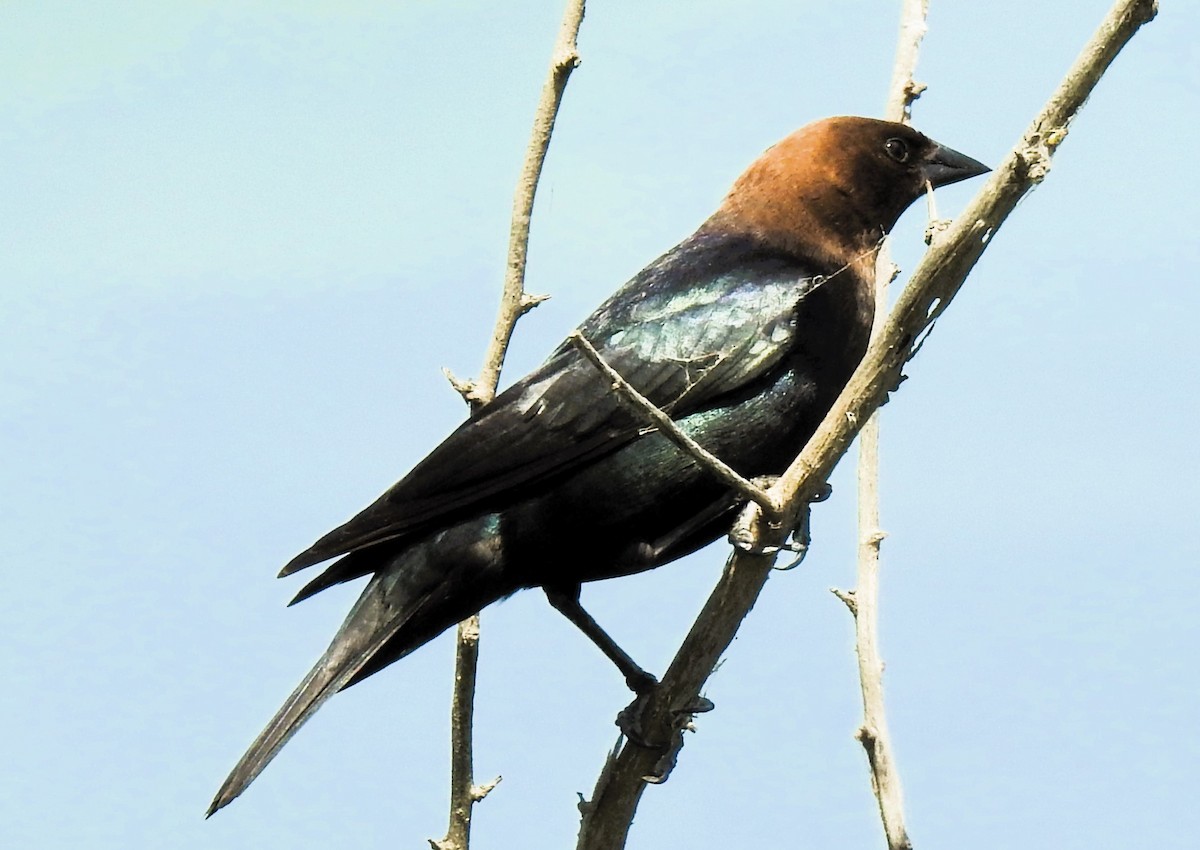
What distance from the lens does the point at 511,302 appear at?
3941mm

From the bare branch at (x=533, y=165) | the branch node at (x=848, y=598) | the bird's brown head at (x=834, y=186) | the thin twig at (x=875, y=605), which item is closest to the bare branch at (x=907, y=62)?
the thin twig at (x=875, y=605)

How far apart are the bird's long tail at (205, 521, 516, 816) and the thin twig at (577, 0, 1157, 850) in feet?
2.31

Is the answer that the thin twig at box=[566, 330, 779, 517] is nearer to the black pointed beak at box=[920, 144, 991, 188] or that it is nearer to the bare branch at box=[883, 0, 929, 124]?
the bare branch at box=[883, 0, 929, 124]

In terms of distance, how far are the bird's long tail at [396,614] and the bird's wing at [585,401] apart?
0.13 metres

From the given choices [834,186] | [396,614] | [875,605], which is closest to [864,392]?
[875,605]

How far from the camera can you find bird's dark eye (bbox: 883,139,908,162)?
522 cm

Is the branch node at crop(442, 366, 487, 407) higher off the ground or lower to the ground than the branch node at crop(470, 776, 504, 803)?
higher

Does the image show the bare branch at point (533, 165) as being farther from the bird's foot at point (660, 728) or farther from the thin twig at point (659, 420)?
the bird's foot at point (660, 728)

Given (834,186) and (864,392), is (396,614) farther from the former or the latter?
(834,186)

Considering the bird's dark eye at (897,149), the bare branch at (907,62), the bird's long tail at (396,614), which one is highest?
the bird's dark eye at (897,149)

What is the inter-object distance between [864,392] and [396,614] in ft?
5.62

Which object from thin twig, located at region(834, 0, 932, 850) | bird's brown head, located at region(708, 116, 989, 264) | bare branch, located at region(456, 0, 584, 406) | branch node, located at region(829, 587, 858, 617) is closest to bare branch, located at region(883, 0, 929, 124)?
thin twig, located at region(834, 0, 932, 850)

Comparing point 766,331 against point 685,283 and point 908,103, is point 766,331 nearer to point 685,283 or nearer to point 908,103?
point 685,283

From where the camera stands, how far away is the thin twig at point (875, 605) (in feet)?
11.4
